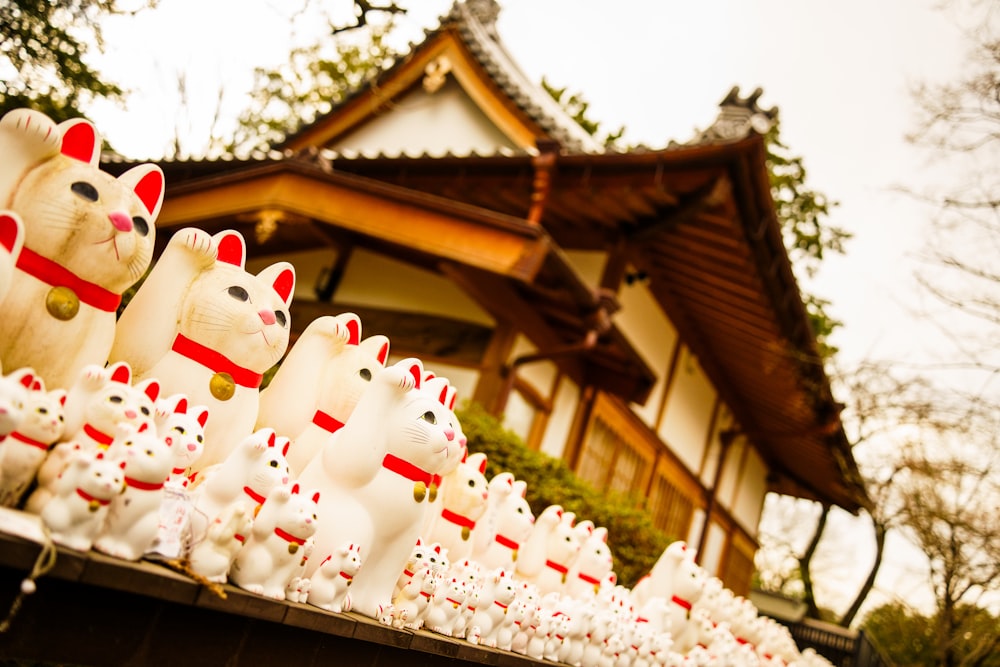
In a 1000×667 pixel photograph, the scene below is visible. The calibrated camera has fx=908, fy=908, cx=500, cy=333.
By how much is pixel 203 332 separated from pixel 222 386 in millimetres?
173

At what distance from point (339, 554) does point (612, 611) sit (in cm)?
206

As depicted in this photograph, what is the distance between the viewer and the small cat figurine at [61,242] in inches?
85.9

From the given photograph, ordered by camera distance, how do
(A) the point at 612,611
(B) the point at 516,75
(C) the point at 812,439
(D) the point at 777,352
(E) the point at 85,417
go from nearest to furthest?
(E) the point at 85,417, (A) the point at 612,611, (D) the point at 777,352, (B) the point at 516,75, (C) the point at 812,439

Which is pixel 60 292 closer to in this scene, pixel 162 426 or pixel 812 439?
pixel 162 426

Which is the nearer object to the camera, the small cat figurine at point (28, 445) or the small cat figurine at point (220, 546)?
the small cat figurine at point (28, 445)

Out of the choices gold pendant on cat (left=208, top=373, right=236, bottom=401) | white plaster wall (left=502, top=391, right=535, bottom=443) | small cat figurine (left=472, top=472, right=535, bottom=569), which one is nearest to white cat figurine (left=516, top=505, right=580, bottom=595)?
small cat figurine (left=472, top=472, right=535, bottom=569)

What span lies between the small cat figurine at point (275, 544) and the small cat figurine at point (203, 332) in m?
0.42

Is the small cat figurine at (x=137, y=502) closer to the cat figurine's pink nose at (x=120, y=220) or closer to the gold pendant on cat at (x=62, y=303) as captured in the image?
the gold pendant on cat at (x=62, y=303)

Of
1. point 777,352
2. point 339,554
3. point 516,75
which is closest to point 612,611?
point 339,554

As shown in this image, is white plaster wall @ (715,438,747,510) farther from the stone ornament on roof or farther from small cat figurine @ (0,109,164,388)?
small cat figurine @ (0,109,164,388)

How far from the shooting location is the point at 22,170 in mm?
2195

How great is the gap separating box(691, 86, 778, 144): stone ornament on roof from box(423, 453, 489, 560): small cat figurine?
5.67m

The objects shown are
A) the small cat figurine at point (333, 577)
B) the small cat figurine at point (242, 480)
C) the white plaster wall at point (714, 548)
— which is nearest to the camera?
the small cat figurine at point (242, 480)

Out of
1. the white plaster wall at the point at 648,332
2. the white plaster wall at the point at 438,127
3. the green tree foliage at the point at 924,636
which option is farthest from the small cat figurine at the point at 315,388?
the green tree foliage at the point at 924,636
